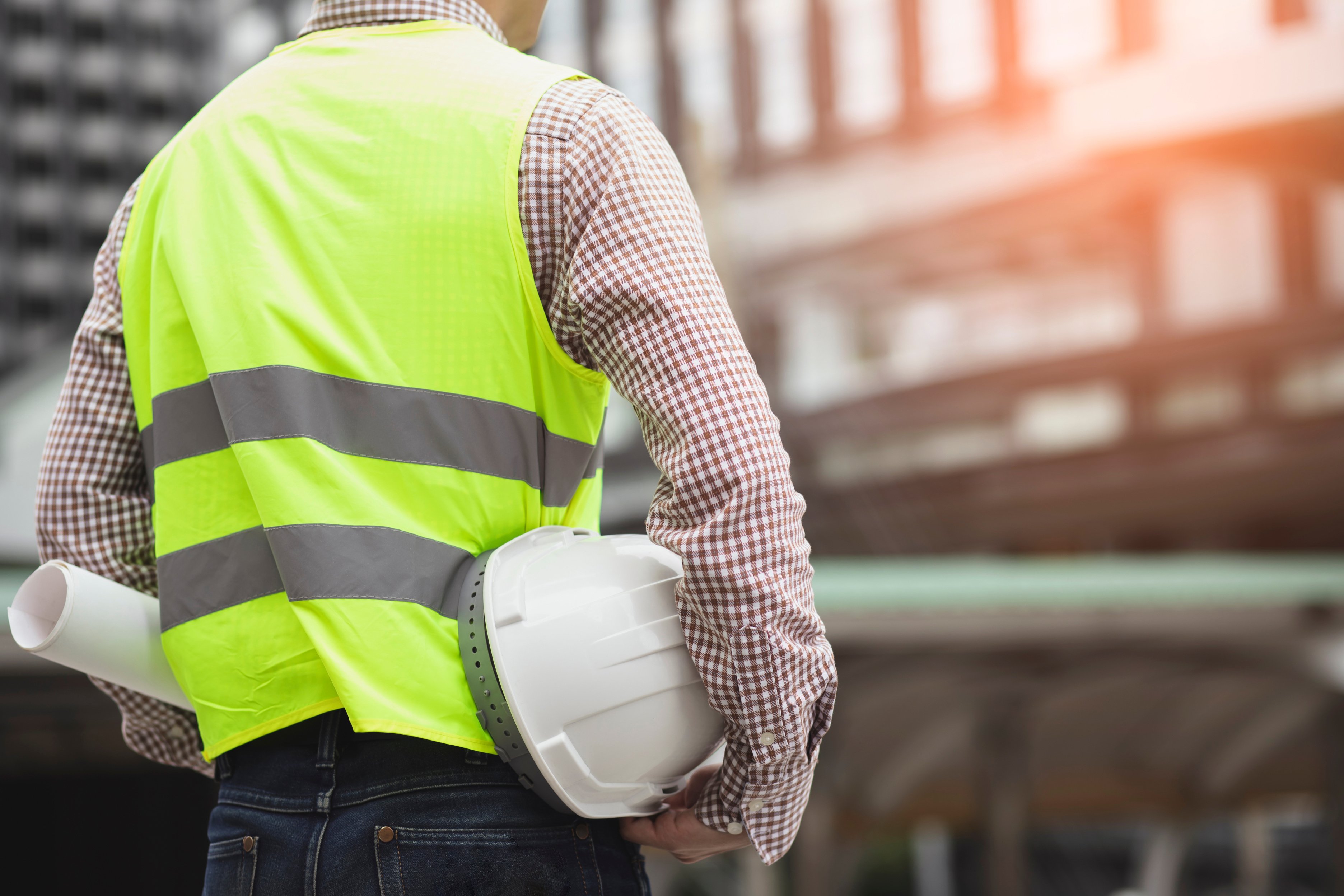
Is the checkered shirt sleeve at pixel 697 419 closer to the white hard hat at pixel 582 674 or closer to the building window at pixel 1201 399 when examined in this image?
the white hard hat at pixel 582 674

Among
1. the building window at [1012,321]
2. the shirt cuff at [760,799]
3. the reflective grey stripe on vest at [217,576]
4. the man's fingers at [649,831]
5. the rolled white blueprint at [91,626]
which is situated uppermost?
the reflective grey stripe on vest at [217,576]

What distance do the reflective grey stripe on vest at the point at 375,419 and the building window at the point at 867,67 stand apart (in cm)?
937

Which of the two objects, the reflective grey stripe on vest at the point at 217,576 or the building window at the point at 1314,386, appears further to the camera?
the building window at the point at 1314,386

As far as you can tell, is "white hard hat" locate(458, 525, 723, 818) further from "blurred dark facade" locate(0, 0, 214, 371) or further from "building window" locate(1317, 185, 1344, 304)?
"blurred dark facade" locate(0, 0, 214, 371)

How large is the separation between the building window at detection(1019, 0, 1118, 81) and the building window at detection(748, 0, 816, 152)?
1718 mm

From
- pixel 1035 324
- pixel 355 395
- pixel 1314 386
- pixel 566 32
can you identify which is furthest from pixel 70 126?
pixel 355 395

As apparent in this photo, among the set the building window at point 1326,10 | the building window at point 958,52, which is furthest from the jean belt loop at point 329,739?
the building window at point 1326,10

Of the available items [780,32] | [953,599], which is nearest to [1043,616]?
[953,599]

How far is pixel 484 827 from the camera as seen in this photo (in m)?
0.82

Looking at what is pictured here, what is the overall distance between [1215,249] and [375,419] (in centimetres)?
940

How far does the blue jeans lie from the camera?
0.81 meters

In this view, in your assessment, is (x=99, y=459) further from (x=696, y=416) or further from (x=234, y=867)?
(x=696, y=416)

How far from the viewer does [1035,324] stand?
9250 millimetres

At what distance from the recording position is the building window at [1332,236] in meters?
9.05
